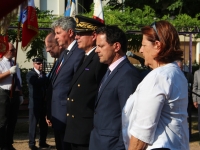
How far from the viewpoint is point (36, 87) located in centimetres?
920

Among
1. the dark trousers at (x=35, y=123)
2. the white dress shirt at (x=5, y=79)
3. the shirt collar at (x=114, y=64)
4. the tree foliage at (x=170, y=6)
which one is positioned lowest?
the dark trousers at (x=35, y=123)

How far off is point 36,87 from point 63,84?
3419 millimetres

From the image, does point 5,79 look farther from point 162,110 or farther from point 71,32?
point 162,110

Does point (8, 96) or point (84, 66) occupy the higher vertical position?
point (84, 66)

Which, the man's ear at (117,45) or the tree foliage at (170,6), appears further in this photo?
the tree foliage at (170,6)

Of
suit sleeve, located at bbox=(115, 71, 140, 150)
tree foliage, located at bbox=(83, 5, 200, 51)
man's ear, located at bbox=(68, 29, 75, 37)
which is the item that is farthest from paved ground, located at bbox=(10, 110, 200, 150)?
suit sleeve, located at bbox=(115, 71, 140, 150)

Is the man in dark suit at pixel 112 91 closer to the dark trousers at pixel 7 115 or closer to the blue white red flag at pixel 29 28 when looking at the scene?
the blue white red flag at pixel 29 28

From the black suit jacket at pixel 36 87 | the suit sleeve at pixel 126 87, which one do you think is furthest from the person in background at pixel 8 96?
the suit sleeve at pixel 126 87

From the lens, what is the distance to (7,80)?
8781 millimetres

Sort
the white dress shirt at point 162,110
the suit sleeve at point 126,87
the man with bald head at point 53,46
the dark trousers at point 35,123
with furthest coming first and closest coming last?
the dark trousers at point 35,123, the man with bald head at point 53,46, the suit sleeve at point 126,87, the white dress shirt at point 162,110

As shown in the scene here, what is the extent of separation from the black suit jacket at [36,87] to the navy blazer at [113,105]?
455 centimetres

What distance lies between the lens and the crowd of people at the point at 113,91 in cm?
339

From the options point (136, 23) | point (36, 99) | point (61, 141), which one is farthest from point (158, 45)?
point (136, 23)

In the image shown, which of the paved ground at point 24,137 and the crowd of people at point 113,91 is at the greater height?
the crowd of people at point 113,91
